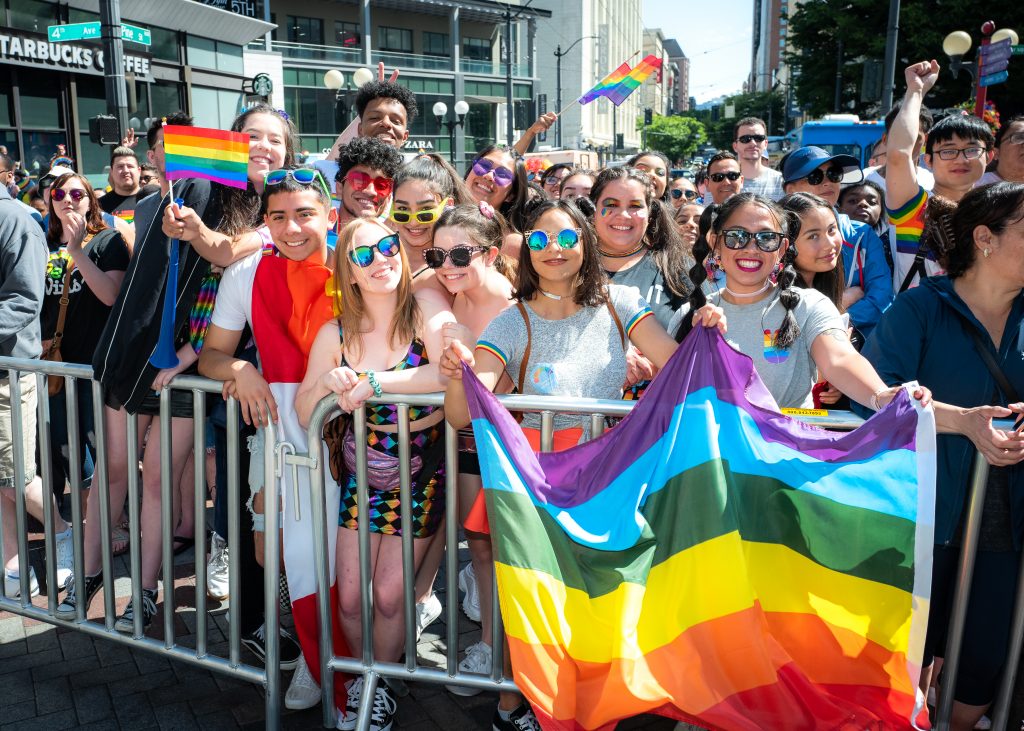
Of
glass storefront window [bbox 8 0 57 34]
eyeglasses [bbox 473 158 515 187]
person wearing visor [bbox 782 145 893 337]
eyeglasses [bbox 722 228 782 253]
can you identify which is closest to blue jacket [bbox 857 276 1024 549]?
eyeglasses [bbox 722 228 782 253]

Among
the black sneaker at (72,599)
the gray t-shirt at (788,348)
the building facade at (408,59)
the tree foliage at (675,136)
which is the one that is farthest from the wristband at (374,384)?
the tree foliage at (675,136)

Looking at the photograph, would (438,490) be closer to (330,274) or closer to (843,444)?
(330,274)

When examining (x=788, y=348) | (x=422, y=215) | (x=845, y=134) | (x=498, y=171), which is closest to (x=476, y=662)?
(x=788, y=348)

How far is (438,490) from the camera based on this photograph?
3.36 m

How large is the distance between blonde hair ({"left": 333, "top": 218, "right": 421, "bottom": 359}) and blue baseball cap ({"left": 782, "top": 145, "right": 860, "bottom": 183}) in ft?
10.1

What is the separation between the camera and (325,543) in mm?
3188

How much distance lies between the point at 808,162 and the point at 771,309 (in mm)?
2439

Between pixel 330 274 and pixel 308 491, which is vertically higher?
pixel 330 274

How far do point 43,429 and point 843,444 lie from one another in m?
3.24

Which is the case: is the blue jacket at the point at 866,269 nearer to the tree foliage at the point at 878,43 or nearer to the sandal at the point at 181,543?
the sandal at the point at 181,543

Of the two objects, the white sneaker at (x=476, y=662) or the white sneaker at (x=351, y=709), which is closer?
the white sneaker at (x=351, y=709)

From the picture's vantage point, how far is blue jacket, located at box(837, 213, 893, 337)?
438cm

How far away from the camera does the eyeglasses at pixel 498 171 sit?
5.11 meters

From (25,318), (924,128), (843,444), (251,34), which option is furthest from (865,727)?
(251,34)
